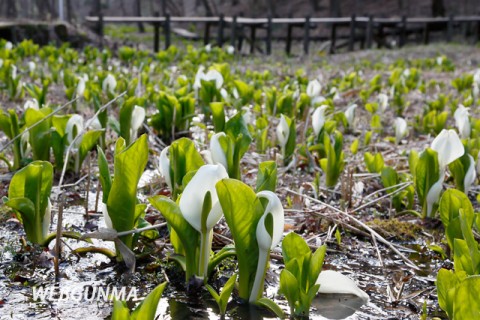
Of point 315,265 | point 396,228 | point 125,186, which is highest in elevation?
point 125,186

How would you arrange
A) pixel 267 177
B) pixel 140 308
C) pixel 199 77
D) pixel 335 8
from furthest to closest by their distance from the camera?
pixel 335 8, pixel 199 77, pixel 267 177, pixel 140 308

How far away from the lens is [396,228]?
235 cm

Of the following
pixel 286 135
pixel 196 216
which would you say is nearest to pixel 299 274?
pixel 196 216

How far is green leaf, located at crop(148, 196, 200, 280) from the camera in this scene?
1.55 metres

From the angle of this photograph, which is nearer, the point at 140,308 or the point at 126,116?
the point at 140,308

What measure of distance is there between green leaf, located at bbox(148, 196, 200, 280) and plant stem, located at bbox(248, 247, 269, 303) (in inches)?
7.0

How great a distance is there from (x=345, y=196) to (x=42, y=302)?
52.7 inches

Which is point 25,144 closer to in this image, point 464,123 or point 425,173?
point 425,173

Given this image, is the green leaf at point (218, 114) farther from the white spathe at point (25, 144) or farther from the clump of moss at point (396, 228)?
the clump of moss at point (396, 228)

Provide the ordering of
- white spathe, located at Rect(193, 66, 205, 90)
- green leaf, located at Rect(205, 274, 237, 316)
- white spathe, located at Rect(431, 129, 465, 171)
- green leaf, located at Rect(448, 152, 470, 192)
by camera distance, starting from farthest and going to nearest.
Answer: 1. white spathe, located at Rect(193, 66, 205, 90)
2. green leaf, located at Rect(448, 152, 470, 192)
3. white spathe, located at Rect(431, 129, 465, 171)
4. green leaf, located at Rect(205, 274, 237, 316)

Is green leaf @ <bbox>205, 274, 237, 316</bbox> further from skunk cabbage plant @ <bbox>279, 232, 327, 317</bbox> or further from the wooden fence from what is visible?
the wooden fence

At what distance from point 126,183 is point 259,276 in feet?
1.39

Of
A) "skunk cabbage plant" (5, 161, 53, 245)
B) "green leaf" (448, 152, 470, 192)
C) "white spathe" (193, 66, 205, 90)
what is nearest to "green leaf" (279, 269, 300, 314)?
"skunk cabbage plant" (5, 161, 53, 245)

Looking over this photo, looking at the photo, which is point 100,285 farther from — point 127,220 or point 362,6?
point 362,6
